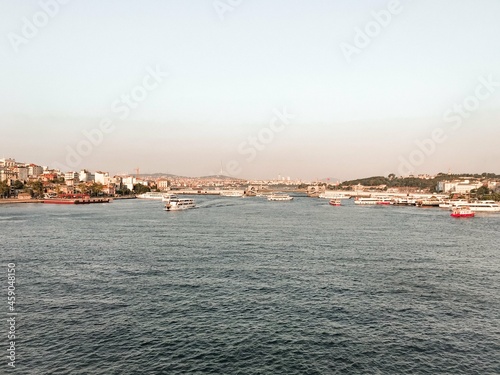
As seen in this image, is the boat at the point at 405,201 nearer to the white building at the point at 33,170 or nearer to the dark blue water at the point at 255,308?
the dark blue water at the point at 255,308

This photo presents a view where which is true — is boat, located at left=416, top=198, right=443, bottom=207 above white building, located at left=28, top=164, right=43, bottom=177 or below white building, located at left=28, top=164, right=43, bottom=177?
below

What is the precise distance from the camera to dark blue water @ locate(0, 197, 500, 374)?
40.2 ft

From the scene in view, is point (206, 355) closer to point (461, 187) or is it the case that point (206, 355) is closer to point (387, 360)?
point (387, 360)

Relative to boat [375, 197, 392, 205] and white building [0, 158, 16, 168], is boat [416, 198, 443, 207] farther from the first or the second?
white building [0, 158, 16, 168]

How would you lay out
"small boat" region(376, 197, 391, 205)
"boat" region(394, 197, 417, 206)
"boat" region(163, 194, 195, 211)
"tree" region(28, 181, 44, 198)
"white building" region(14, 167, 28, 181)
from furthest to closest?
1. "white building" region(14, 167, 28, 181)
2. "tree" region(28, 181, 44, 198)
3. "small boat" region(376, 197, 391, 205)
4. "boat" region(394, 197, 417, 206)
5. "boat" region(163, 194, 195, 211)

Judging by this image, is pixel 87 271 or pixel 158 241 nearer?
pixel 87 271

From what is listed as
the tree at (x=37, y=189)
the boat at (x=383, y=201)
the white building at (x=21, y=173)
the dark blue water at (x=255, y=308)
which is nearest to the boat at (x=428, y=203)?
the boat at (x=383, y=201)

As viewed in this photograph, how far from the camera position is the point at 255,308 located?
54.2ft

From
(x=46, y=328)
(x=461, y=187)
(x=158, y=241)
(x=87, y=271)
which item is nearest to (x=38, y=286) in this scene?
(x=87, y=271)

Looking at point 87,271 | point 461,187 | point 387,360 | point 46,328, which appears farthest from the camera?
point 461,187

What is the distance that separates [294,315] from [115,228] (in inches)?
1199

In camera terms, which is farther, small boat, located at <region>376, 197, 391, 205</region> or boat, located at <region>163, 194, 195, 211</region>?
small boat, located at <region>376, 197, 391, 205</region>

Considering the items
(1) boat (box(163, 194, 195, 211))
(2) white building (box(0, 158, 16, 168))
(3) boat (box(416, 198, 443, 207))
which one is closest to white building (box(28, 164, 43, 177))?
(2) white building (box(0, 158, 16, 168))

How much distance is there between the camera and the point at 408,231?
40625mm
